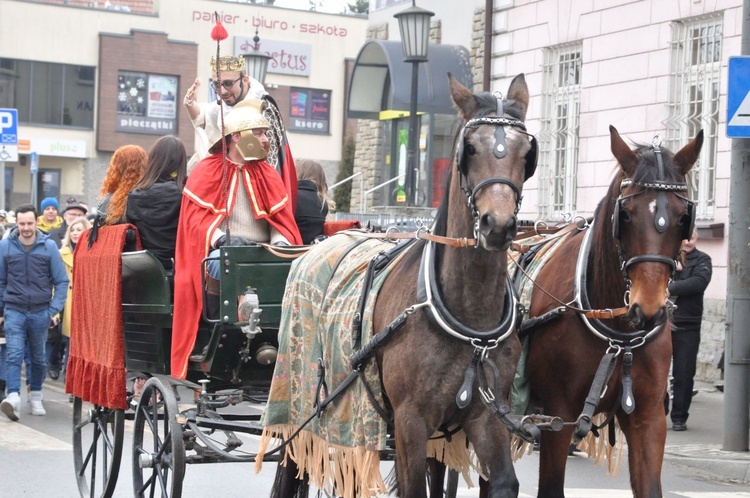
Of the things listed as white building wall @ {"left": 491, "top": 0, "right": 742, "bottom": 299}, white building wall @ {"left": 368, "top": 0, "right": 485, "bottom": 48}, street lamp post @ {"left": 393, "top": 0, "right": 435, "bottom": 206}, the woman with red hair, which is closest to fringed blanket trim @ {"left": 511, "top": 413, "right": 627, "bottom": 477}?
the woman with red hair

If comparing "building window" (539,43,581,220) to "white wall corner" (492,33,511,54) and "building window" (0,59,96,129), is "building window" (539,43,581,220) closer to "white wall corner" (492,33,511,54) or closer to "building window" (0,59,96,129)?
"white wall corner" (492,33,511,54)

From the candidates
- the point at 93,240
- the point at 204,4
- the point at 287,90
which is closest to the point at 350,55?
the point at 287,90

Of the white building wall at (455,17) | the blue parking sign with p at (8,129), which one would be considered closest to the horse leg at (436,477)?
the blue parking sign with p at (8,129)

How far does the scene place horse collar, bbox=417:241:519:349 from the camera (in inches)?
199

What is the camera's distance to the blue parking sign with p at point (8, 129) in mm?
19381

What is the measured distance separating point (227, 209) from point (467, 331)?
2476 mm

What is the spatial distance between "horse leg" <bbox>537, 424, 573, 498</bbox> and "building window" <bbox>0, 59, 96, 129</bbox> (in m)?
40.8

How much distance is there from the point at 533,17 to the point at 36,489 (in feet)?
41.0

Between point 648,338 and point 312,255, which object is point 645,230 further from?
point 312,255

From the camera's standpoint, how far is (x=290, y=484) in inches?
262

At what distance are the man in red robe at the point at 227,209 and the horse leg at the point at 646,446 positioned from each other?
261 centimetres

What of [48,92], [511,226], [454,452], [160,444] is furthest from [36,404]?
[48,92]

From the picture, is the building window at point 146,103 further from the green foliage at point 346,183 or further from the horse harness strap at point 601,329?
the horse harness strap at point 601,329

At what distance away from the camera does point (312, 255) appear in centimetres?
645
